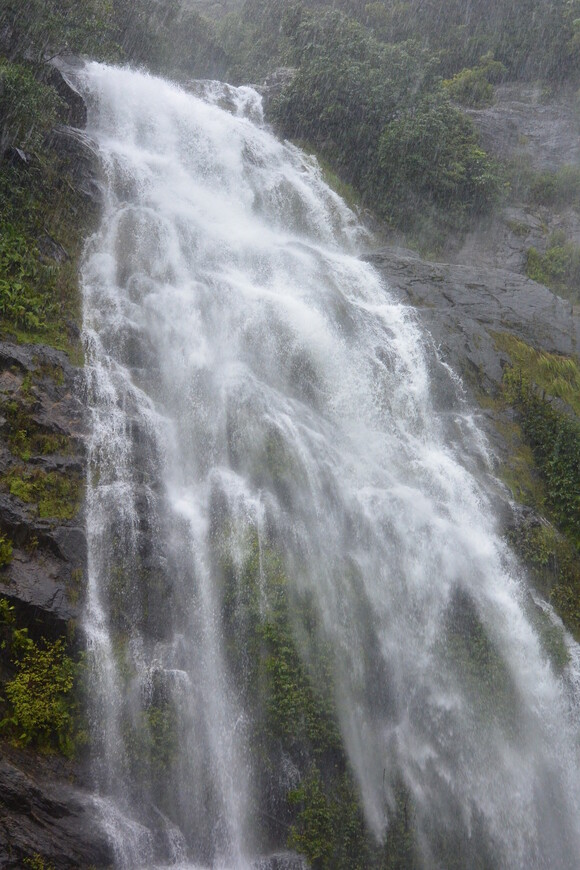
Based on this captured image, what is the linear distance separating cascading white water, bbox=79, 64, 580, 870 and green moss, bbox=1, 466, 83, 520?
37 cm

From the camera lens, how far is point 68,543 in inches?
339

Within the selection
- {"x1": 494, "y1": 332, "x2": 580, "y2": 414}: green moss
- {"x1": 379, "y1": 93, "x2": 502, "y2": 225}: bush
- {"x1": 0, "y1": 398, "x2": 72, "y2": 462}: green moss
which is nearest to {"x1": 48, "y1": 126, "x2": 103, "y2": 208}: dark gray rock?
{"x1": 0, "y1": 398, "x2": 72, "y2": 462}: green moss

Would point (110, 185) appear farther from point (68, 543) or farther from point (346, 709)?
point (346, 709)

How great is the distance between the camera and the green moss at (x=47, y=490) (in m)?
8.70

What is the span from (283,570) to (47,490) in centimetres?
357

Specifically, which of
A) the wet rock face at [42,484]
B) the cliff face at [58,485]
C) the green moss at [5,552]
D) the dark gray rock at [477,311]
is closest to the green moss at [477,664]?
the cliff face at [58,485]

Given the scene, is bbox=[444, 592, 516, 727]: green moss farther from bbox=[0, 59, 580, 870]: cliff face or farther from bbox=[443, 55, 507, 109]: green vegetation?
bbox=[443, 55, 507, 109]: green vegetation

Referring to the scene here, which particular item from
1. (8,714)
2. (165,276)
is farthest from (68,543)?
(165,276)

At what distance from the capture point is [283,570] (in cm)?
962

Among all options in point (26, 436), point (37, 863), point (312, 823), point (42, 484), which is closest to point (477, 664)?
point (312, 823)

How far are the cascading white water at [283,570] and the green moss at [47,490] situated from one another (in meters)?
0.37

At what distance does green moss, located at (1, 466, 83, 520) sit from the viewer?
28.6 ft

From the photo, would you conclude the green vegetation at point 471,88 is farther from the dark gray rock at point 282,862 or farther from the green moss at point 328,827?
the dark gray rock at point 282,862

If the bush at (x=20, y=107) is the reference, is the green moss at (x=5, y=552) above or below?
below
